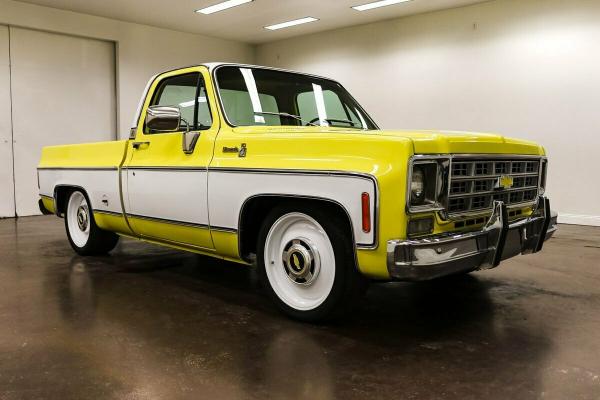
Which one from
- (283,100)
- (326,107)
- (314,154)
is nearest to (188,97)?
(283,100)

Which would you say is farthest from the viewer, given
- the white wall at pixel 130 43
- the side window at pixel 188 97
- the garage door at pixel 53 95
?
the garage door at pixel 53 95

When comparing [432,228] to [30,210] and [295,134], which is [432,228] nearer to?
[295,134]

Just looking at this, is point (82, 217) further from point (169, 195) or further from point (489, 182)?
point (489, 182)

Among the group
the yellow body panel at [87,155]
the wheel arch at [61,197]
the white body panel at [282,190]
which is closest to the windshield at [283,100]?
the white body panel at [282,190]

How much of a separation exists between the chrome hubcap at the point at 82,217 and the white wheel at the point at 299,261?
10.0 ft

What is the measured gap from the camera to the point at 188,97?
14.6 ft

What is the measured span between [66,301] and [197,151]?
5.12 feet

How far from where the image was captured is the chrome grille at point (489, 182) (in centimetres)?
317

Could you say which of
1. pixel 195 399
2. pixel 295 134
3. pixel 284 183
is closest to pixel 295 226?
pixel 284 183

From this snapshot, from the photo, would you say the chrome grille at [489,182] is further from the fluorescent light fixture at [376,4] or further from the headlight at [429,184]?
the fluorescent light fixture at [376,4]

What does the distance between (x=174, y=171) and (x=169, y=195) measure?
0.21 meters

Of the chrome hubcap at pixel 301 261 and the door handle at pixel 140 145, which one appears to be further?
the door handle at pixel 140 145

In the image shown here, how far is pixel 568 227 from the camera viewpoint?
8812 mm

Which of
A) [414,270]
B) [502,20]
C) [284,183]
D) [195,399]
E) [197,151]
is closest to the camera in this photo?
[195,399]
